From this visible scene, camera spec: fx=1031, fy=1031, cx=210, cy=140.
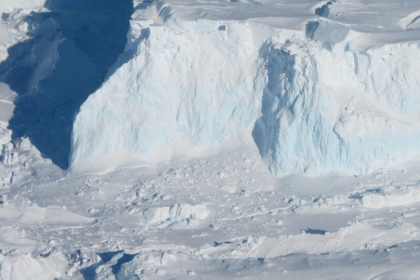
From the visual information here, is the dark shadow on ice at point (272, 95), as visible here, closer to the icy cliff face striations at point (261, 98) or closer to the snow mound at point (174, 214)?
the icy cliff face striations at point (261, 98)

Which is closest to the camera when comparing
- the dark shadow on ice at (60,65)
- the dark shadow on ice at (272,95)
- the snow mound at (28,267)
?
the snow mound at (28,267)

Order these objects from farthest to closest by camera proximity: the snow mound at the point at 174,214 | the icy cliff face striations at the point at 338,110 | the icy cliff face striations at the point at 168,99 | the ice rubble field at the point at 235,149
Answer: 1. the icy cliff face striations at the point at 168,99
2. the icy cliff face striations at the point at 338,110
3. the snow mound at the point at 174,214
4. the ice rubble field at the point at 235,149

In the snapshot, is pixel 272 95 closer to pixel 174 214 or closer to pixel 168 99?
pixel 168 99

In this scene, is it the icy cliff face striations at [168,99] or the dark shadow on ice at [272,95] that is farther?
the icy cliff face striations at [168,99]

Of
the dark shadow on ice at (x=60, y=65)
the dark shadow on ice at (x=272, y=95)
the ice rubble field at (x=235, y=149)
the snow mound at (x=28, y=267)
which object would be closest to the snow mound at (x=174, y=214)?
the ice rubble field at (x=235, y=149)

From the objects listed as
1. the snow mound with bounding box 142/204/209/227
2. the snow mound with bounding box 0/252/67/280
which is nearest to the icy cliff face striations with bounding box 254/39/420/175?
the snow mound with bounding box 142/204/209/227

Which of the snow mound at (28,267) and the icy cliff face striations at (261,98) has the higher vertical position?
the icy cliff face striations at (261,98)

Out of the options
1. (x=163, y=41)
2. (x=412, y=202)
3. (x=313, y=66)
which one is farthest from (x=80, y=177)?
(x=412, y=202)
